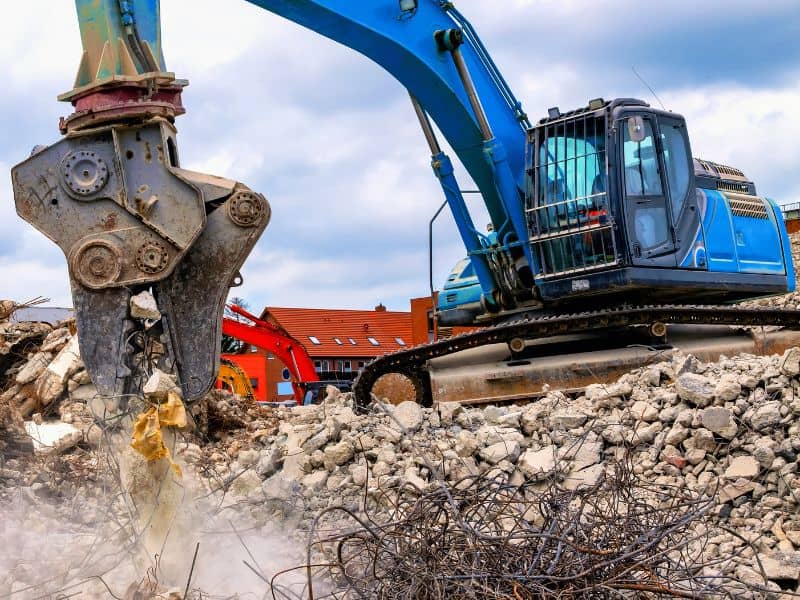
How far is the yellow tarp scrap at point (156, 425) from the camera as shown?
3.97 metres

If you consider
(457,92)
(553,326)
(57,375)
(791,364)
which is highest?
(457,92)

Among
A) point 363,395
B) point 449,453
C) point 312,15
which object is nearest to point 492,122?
point 312,15

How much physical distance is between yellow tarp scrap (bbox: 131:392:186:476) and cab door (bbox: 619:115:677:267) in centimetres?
539

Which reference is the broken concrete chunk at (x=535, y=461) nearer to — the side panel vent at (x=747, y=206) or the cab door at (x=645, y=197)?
the cab door at (x=645, y=197)

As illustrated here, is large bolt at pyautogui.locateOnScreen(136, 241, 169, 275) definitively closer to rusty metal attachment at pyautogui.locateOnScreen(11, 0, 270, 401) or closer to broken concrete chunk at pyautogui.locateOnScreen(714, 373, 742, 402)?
rusty metal attachment at pyautogui.locateOnScreen(11, 0, 270, 401)

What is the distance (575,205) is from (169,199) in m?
5.12

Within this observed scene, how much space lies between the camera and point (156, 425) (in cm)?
399

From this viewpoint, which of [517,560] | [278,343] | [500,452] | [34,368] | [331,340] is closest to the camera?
[517,560]

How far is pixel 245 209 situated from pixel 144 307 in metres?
0.59

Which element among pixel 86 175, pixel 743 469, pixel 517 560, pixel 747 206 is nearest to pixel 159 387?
pixel 86 175

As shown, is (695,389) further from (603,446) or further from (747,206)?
(747,206)

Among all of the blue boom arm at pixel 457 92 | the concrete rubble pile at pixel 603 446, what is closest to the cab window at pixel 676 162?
the blue boom arm at pixel 457 92

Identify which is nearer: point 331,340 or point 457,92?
point 457,92

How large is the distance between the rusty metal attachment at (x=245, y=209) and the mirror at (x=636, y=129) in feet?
16.6
